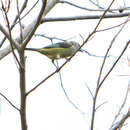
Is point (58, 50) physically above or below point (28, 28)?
above

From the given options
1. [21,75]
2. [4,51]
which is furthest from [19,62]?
[4,51]

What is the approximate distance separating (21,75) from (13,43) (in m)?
0.26

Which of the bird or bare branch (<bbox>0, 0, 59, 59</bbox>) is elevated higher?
the bird

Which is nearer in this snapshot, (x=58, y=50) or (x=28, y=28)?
(x=28, y=28)

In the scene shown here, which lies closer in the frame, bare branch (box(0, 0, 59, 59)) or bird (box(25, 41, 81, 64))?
bare branch (box(0, 0, 59, 59))

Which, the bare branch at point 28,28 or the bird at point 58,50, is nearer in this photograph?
the bare branch at point 28,28

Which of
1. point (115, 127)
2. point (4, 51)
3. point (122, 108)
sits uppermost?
point (4, 51)

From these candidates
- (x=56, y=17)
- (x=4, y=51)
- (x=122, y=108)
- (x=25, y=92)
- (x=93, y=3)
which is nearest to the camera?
(x=25, y=92)

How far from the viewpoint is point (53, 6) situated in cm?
497

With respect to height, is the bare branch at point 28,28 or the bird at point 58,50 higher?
the bird at point 58,50

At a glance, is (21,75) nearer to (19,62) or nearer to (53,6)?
(19,62)

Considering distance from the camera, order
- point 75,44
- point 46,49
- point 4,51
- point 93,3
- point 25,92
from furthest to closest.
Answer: point 75,44 < point 46,49 < point 93,3 < point 4,51 < point 25,92

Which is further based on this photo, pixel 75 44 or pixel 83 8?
pixel 75 44

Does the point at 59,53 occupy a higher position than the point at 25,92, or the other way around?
the point at 59,53
